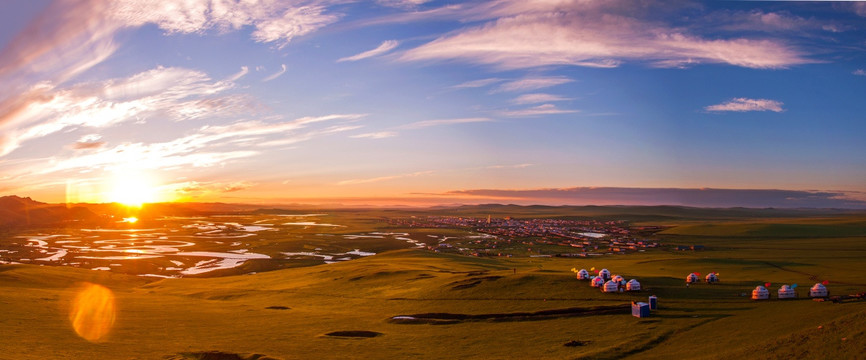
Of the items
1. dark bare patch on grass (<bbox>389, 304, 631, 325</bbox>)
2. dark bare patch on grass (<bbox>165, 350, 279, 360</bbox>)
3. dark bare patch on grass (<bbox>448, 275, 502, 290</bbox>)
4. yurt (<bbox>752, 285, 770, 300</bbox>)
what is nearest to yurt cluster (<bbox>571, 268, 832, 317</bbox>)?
yurt (<bbox>752, 285, 770, 300</bbox>)

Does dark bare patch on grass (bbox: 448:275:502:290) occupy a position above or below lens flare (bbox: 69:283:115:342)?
above

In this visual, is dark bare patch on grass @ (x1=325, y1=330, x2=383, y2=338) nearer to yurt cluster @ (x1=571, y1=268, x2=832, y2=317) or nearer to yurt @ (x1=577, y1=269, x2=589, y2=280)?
yurt cluster @ (x1=571, y1=268, x2=832, y2=317)

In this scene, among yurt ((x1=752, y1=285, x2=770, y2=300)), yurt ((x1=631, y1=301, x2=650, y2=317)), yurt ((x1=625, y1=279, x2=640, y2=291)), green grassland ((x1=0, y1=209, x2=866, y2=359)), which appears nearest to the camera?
green grassland ((x1=0, y1=209, x2=866, y2=359))

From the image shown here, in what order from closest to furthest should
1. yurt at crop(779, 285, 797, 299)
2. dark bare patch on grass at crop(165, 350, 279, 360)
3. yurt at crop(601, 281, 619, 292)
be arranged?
dark bare patch on grass at crop(165, 350, 279, 360)
yurt at crop(779, 285, 797, 299)
yurt at crop(601, 281, 619, 292)

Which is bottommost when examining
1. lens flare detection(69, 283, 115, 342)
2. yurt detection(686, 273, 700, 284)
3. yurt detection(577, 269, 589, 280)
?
lens flare detection(69, 283, 115, 342)

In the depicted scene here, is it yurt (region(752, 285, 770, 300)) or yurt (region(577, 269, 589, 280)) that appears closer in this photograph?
yurt (region(752, 285, 770, 300))

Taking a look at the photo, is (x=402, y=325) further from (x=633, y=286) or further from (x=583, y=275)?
(x=633, y=286)

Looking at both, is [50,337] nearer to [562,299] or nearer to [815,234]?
[562,299]
